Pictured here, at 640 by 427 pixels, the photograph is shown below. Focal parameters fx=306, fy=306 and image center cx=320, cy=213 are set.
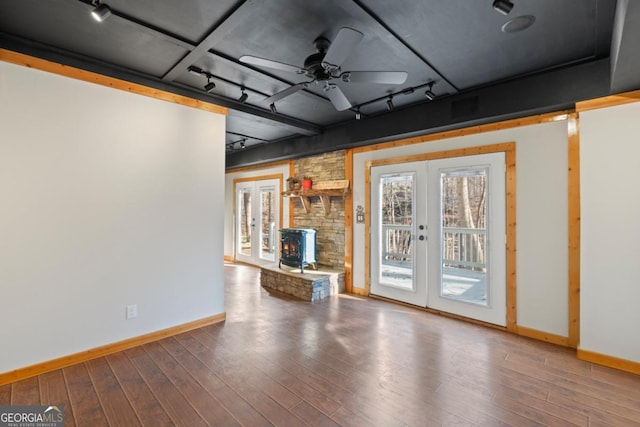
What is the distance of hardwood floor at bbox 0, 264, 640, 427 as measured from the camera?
7.11 feet

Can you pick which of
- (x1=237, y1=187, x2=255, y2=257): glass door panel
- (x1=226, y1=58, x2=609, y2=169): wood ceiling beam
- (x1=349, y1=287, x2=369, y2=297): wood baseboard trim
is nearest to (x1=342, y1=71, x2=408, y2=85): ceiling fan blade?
(x1=226, y1=58, x2=609, y2=169): wood ceiling beam

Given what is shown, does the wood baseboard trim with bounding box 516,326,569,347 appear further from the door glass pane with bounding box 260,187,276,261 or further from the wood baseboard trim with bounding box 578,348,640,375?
the door glass pane with bounding box 260,187,276,261

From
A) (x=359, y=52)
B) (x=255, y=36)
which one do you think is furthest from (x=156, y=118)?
(x=359, y=52)

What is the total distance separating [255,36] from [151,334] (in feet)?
10.5

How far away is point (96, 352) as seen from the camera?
298cm

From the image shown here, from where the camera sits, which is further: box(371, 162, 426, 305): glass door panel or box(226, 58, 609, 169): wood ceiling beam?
box(371, 162, 426, 305): glass door panel

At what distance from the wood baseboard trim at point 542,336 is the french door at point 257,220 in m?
5.00

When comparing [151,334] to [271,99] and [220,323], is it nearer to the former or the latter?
[220,323]

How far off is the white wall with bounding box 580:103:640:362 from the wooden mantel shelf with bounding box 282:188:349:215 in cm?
328

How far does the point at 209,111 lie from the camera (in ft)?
12.6

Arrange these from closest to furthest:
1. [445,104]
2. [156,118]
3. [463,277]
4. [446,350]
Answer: [446,350] → [156,118] → [445,104] → [463,277]

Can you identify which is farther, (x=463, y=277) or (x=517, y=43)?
(x=463, y=277)

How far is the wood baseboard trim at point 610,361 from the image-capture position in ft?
9.11

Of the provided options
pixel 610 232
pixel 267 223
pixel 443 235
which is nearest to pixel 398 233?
pixel 443 235
